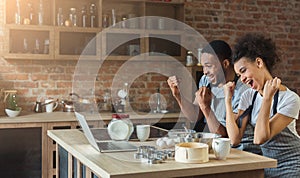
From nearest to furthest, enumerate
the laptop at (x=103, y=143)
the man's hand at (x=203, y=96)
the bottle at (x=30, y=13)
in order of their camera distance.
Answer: the laptop at (x=103, y=143) < the man's hand at (x=203, y=96) < the bottle at (x=30, y=13)

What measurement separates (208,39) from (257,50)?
2.95 m

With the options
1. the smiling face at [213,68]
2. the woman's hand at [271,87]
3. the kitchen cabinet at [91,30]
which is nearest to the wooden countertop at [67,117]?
the kitchen cabinet at [91,30]

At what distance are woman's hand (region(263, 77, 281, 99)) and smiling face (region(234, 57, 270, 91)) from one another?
155mm

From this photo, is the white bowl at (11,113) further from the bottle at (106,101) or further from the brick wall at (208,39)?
the bottle at (106,101)

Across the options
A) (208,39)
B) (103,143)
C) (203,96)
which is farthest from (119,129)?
(208,39)

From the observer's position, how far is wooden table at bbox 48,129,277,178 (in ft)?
6.05

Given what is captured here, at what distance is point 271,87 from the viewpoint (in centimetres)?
232

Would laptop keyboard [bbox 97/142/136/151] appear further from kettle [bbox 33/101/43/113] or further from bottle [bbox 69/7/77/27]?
bottle [bbox 69/7/77/27]

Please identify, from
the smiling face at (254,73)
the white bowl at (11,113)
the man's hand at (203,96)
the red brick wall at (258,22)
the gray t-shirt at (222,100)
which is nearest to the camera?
the smiling face at (254,73)

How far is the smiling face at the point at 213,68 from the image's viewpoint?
3066 millimetres

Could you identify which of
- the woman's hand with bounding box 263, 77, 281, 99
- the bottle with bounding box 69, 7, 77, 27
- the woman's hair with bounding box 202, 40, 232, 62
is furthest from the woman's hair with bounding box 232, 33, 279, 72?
the bottle with bounding box 69, 7, 77, 27

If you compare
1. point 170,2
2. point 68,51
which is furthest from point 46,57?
point 170,2

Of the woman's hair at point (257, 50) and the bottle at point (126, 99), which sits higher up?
the woman's hair at point (257, 50)

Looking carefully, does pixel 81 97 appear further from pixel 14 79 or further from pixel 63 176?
pixel 63 176
